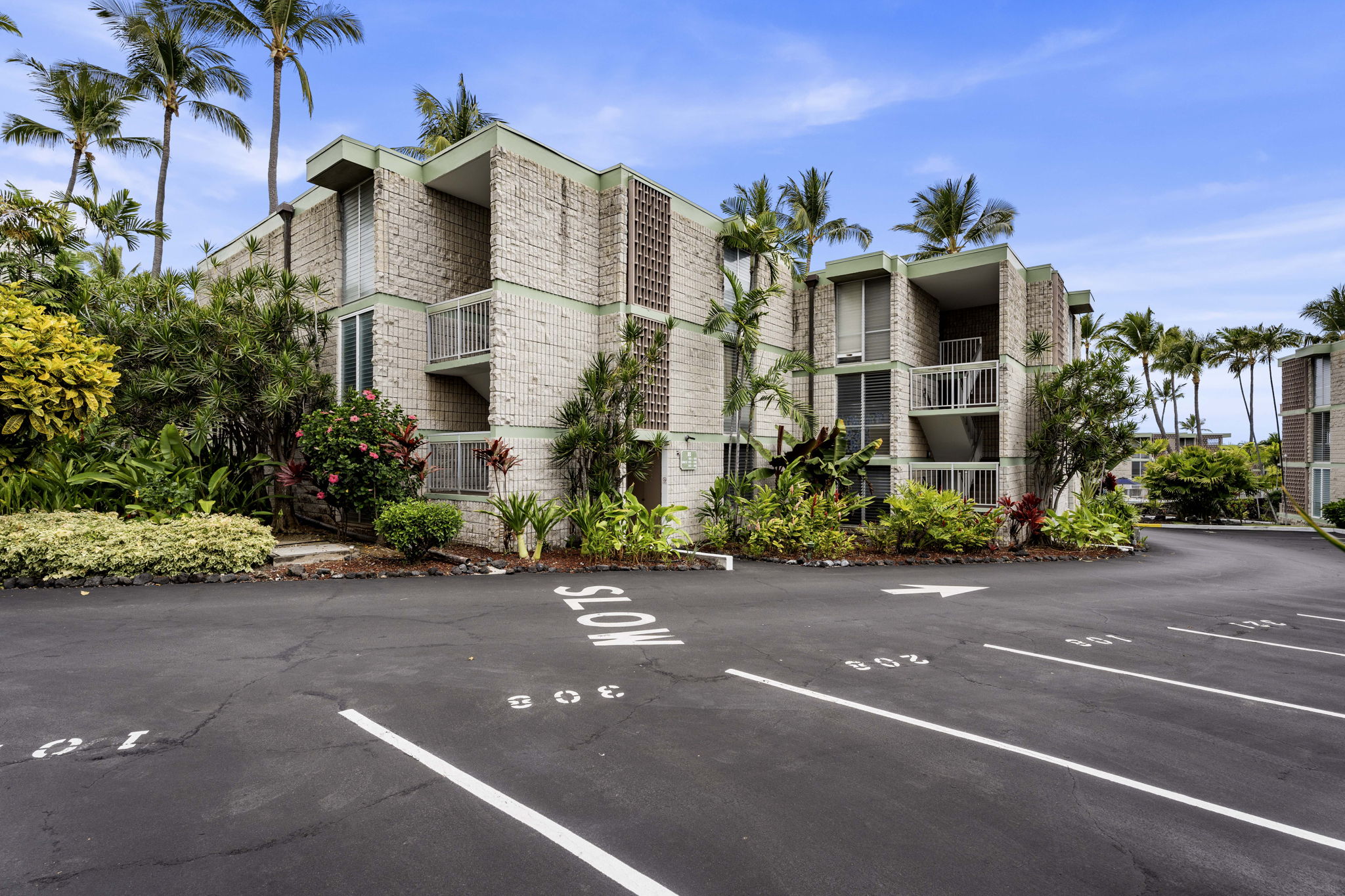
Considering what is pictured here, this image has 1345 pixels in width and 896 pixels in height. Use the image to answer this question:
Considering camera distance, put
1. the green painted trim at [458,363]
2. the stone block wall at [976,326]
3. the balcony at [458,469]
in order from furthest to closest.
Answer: the stone block wall at [976,326], the balcony at [458,469], the green painted trim at [458,363]

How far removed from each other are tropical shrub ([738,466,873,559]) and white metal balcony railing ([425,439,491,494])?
5347mm

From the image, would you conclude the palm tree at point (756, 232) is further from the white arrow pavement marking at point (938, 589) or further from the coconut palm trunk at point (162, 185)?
the coconut palm trunk at point (162, 185)

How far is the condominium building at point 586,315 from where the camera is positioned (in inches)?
475

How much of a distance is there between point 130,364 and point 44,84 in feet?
Answer: 53.9

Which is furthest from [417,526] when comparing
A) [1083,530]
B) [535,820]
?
[1083,530]

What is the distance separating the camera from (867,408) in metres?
16.7

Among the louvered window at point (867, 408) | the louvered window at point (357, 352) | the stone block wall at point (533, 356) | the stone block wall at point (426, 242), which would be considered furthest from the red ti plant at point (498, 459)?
the louvered window at point (867, 408)

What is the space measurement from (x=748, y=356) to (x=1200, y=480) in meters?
22.0

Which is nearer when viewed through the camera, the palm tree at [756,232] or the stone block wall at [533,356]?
the stone block wall at [533,356]

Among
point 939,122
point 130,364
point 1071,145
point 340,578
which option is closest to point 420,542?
point 340,578

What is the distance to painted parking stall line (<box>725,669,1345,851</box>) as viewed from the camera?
10.5 feet

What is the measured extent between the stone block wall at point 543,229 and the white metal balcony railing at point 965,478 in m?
9.51

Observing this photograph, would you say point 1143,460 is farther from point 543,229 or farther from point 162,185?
point 162,185

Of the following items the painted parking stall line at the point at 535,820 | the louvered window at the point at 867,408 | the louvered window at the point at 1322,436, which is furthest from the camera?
the louvered window at the point at 1322,436
